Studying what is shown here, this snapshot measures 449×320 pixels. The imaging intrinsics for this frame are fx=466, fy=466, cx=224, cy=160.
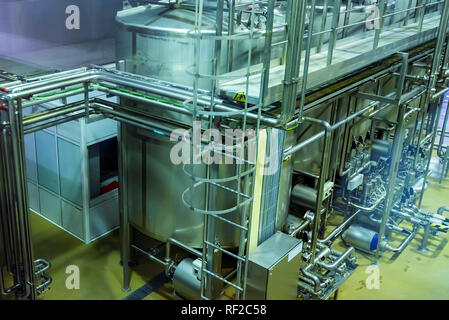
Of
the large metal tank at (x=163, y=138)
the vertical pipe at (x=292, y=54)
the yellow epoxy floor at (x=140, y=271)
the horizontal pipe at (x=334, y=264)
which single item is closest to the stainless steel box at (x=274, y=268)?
the large metal tank at (x=163, y=138)

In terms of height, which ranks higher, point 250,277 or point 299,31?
point 299,31

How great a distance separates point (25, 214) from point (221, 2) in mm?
2261

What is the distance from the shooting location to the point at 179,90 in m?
3.62

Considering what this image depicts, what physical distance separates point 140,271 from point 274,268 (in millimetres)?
2274

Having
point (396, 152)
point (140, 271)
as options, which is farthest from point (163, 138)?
point (396, 152)

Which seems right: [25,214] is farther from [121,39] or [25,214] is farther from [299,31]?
[299,31]

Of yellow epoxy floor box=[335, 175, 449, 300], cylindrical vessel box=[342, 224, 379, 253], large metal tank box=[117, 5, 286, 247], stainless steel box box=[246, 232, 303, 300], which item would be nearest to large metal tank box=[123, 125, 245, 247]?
large metal tank box=[117, 5, 286, 247]

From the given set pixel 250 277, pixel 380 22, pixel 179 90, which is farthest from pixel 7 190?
pixel 380 22

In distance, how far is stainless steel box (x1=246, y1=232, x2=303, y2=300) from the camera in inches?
147

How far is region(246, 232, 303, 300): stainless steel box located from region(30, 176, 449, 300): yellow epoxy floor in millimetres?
1286

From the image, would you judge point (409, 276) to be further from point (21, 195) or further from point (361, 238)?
point (21, 195)

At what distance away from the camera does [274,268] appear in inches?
147

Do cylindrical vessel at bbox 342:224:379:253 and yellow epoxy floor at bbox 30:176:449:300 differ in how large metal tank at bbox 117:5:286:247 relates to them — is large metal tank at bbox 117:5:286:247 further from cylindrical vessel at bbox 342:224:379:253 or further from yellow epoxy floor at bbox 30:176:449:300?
cylindrical vessel at bbox 342:224:379:253

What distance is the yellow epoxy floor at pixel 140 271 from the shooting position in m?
5.15
